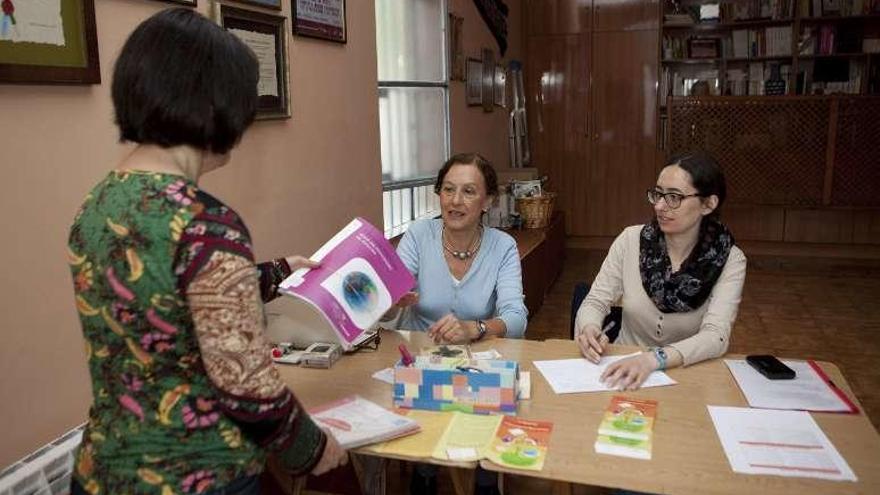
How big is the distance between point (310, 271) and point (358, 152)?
1694 mm

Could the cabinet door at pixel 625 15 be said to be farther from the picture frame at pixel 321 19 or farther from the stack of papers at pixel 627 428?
the stack of papers at pixel 627 428

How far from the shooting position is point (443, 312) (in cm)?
230

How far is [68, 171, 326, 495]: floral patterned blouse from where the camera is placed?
918mm

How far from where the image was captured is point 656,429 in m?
1.45

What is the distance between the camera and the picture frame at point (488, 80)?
554 cm

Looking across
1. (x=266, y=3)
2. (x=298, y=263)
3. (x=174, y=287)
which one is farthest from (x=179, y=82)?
(x=266, y=3)

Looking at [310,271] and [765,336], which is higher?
[310,271]

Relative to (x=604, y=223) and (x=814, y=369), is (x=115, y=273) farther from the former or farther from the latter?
(x=604, y=223)

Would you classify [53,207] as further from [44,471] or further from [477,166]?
[477,166]

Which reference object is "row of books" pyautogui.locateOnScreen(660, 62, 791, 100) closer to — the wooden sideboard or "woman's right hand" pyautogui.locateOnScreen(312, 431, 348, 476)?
the wooden sideboard

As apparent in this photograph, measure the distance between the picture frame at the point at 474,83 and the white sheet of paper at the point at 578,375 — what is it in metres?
3.54

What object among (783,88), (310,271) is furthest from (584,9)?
(310,271)

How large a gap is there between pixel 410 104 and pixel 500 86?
200 cm

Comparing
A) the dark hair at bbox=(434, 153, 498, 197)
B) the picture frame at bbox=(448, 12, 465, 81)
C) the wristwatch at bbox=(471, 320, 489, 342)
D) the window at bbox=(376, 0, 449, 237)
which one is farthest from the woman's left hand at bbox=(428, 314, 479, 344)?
the picture frame at bbox=(448, 12, 465, 81)
